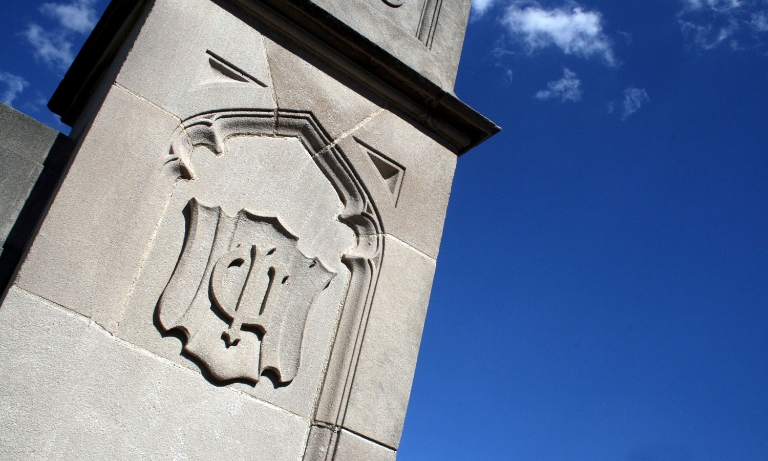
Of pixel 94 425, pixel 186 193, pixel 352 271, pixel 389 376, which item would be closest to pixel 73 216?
pixel 186 193

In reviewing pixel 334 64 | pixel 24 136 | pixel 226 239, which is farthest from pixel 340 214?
pixel 24 136

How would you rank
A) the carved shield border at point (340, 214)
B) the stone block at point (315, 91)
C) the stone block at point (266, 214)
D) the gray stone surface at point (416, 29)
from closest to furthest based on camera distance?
the stone block at point (266, 214) → the carved shield border at point (340, 214) → the stone block at point (315, 91) → the gray stone surface at point (416, 29)

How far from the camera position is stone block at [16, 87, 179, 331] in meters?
2.44

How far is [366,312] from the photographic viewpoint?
3121 millimetres

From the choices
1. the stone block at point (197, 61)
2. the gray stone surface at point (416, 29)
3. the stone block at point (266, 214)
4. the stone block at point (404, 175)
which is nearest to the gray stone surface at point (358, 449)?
the stone block at point (266, 214)

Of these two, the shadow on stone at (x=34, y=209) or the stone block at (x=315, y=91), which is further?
the stone block at (x=315, y=91)

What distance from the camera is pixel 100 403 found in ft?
7.84

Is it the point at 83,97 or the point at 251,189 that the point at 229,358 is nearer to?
the point at 251,189

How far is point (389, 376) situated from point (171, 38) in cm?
184

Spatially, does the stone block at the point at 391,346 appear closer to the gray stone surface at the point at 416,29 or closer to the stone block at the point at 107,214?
the stone block at the point at 107,214

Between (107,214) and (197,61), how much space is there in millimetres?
905

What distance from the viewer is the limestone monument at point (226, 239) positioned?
2.42 meters

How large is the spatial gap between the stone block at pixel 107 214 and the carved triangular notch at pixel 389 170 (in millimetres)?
1032

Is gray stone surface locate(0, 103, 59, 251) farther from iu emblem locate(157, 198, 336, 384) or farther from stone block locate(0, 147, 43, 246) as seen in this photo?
iu emblem locate(157, 198, 336, 384)
